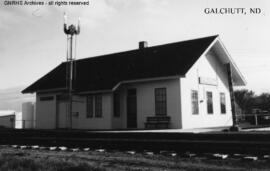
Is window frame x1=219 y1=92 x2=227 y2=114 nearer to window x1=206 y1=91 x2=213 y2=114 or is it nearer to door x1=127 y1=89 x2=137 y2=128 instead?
window x1=206 y1=91 x2=213 y2=114

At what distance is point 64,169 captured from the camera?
5926 mm

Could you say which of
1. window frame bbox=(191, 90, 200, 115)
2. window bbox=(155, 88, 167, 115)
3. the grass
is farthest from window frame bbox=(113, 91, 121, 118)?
the grass

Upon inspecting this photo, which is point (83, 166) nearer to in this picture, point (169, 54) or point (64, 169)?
point (64, 169)

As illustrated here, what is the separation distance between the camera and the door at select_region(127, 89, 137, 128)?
1905 centimetres

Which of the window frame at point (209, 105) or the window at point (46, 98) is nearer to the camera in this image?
the window frame at point (209, 105)

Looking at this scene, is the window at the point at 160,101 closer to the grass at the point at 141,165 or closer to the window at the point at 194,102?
the window at the point at 194,102

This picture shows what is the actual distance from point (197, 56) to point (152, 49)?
4.91 metres

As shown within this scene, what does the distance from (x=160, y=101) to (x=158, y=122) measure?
1200 mm

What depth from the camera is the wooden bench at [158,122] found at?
682 inches

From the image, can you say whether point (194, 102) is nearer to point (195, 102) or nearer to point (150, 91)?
point (195, 102)

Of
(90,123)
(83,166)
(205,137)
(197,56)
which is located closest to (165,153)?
(205,137)

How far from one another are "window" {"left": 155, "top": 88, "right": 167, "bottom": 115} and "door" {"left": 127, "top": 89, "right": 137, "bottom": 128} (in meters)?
1.58

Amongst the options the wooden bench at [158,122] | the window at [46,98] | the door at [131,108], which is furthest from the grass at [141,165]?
the window at [46,98]

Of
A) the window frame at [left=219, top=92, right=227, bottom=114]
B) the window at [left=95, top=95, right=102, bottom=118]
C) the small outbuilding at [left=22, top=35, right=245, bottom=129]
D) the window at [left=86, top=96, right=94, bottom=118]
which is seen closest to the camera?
the small outbuilding at [left=22, top=35, right=245, bottom=129]
